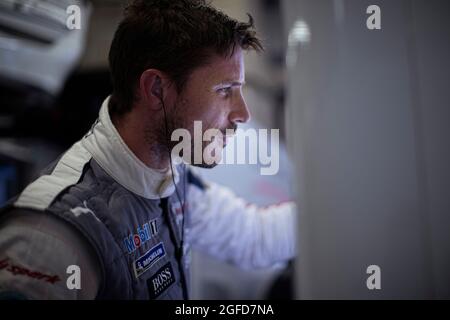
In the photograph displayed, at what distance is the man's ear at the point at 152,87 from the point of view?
68 centimetres

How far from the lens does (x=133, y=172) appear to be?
0.69 metres

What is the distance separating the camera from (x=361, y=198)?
0.60m

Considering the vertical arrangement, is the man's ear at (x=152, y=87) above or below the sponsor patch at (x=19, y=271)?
above

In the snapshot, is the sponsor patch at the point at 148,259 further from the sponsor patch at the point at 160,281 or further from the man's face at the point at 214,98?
the man's face at the point at 214,98

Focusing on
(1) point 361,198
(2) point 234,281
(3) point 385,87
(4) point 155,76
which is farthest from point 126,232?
(2) point 234,281

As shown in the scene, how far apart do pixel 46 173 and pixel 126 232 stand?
7.9 inches

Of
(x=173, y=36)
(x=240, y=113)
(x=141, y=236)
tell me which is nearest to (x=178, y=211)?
(x=141, y=236)

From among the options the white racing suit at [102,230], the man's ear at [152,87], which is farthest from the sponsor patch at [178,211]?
the man's ear at [152,87]

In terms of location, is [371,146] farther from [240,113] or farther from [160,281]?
[160,281]

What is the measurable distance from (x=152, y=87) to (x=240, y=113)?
188 mm

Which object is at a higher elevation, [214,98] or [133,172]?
[214,98]

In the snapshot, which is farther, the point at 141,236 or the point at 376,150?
the point at 141,236

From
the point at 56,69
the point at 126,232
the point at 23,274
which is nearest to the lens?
the point at 23,274

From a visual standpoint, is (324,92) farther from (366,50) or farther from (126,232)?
(126,232)
